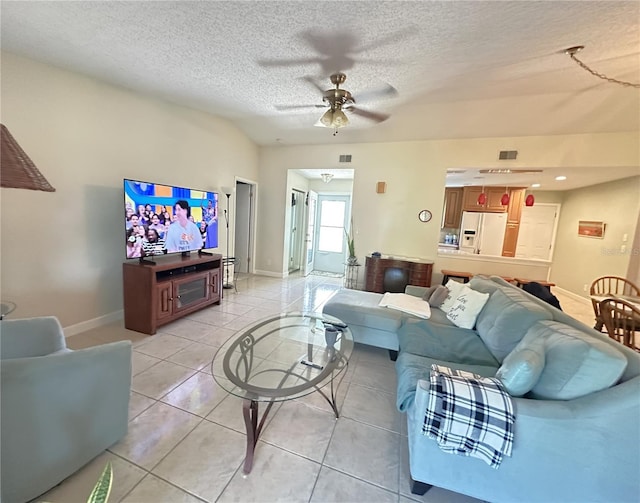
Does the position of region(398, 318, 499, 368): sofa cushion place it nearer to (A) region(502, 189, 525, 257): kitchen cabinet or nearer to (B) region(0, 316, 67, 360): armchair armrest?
(B) region(0, 316, 67, 360): armchair armrest

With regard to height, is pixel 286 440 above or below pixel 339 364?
below

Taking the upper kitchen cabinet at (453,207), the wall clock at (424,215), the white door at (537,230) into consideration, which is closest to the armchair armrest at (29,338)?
the wall clock at (424,215)

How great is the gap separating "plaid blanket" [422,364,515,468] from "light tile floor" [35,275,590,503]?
422 mm

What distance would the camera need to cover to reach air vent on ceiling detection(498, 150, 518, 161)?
4.08 m

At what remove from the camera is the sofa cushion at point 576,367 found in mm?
1183

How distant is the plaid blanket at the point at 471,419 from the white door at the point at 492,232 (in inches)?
238

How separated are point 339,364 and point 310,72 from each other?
2756 millimetres

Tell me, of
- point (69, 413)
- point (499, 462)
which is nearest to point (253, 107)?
point (69, 413)

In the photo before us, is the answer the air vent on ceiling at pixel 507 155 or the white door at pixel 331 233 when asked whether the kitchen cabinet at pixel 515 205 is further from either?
the white door at pixel 331 233

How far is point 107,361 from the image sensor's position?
4.71 feet

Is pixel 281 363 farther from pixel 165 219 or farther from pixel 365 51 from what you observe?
pixel 365 51

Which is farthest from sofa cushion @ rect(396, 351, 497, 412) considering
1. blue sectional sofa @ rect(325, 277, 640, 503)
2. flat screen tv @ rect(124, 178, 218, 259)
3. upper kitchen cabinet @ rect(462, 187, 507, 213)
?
upper kitchen cabinet @ rect(462, 187, 507, 213)

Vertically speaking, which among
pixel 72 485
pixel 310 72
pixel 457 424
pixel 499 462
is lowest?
pixel 72 485

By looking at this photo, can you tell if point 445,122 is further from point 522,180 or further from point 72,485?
point 72,485
